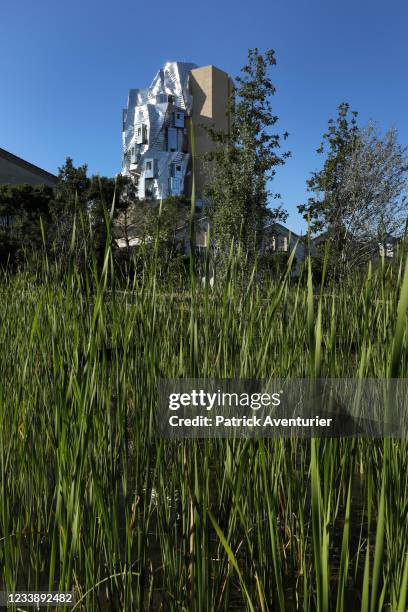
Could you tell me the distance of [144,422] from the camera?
31.1 inches

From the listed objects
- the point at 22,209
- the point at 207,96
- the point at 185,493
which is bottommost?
the point at 185,493

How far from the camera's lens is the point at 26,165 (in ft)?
55.3

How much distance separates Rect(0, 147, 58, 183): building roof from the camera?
52.8ft

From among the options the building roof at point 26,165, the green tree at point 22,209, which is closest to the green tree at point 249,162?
the green tree at point 22,209

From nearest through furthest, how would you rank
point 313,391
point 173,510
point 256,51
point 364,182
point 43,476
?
point 313,391 < point 173,510 < point 43,476 < point 256,51 < point 364,182

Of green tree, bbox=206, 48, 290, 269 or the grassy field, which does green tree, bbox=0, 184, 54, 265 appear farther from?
the grassy field

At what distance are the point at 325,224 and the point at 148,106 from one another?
22570 millimetres

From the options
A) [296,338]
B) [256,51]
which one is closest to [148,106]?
[256,51]

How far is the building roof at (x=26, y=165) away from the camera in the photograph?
52.8 feet

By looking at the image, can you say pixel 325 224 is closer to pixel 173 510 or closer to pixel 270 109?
pixel 270 109

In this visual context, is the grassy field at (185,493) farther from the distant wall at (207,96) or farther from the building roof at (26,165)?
the distant wall at (207,96)

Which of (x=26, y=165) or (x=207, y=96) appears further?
(x=207, y=96)

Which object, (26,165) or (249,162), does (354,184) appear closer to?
(249,162)

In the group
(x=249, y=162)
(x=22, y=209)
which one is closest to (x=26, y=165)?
(x=22, y=209)
